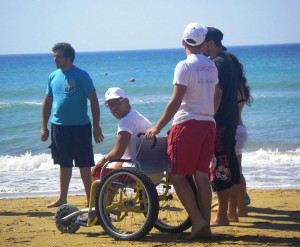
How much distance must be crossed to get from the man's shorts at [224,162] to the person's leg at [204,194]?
0.63 meters

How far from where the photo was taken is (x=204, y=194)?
234 inches

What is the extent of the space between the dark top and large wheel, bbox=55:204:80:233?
149 cm

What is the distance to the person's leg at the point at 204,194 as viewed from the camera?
5.94 meters

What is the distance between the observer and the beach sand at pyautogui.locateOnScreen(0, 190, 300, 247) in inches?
234

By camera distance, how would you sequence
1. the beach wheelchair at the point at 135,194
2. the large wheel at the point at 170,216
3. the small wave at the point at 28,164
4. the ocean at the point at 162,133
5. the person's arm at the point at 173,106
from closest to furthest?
1. the person's arm at the point at 173,106
2. the beach wheelchair at the point at 135,194
3. the large wheel at the point at 170,216
4. the ocean at the point at 162,133
5. the small wave at the point at 28,164

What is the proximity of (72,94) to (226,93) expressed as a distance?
6.79 feet

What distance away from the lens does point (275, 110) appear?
78.0 ft

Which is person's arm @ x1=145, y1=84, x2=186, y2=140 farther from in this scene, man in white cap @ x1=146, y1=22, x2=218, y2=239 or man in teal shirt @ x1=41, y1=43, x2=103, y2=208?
man in teal shirt @ x1=41, y1=43, x2=103, y2=208

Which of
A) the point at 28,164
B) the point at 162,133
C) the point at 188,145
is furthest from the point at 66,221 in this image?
the point at 162,133

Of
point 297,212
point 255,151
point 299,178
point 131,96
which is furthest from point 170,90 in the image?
point 297,212

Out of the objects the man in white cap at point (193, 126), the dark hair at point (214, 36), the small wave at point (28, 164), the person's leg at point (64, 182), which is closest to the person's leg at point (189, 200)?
the man in white cap at point (193, 126)

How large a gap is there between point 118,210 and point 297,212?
2.27 meters

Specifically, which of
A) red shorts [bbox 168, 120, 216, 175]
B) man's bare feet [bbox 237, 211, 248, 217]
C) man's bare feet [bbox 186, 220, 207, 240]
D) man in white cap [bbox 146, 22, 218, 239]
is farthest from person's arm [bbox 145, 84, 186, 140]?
man's bare feet [bbox 237, 211, 248, 217]

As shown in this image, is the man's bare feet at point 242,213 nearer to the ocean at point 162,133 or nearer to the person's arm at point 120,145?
the person's arm at point 120,145
